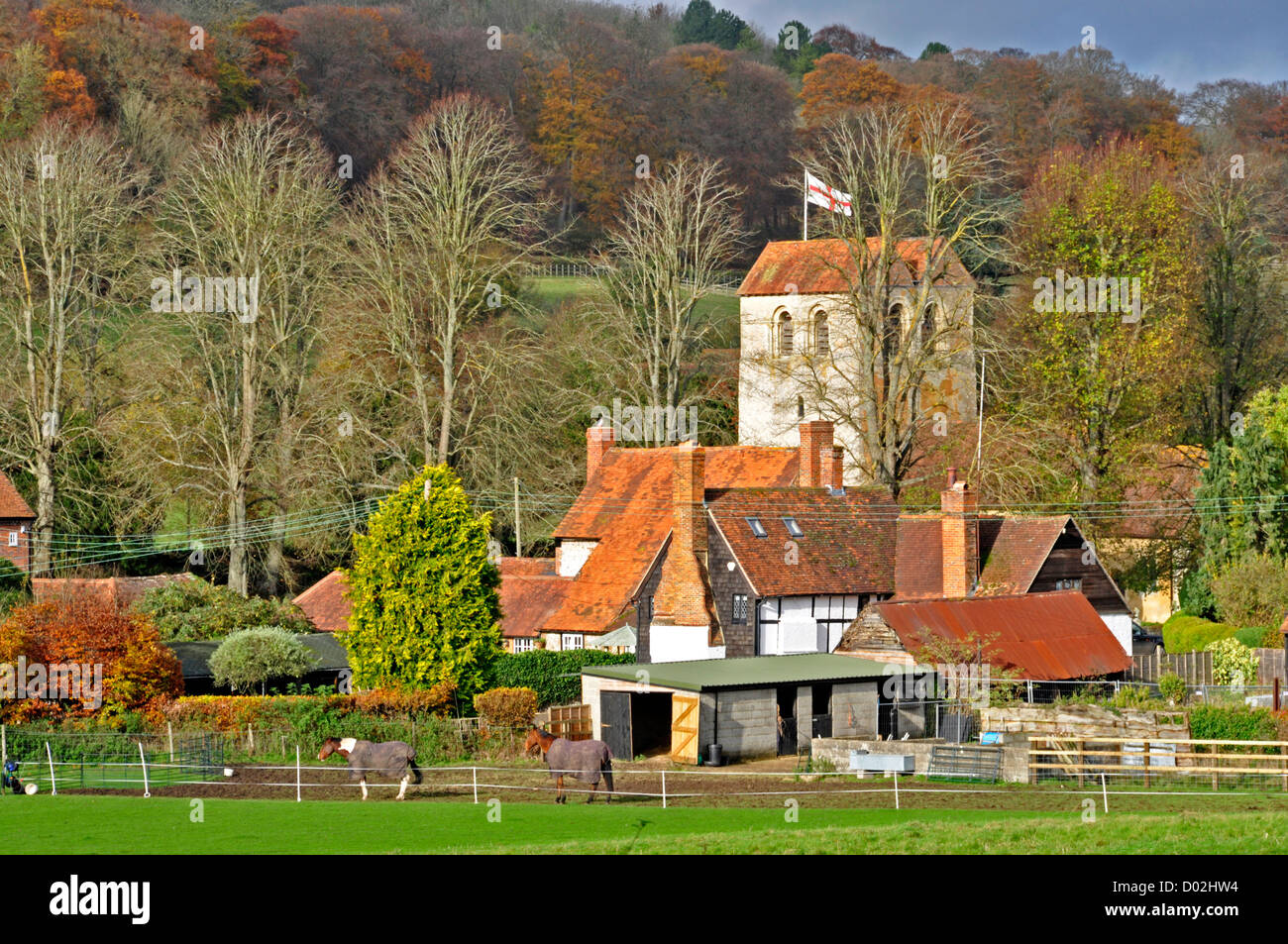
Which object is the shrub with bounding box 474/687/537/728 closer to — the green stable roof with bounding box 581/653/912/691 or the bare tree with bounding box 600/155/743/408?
the green stable roof with bounding box 581/653/912/691

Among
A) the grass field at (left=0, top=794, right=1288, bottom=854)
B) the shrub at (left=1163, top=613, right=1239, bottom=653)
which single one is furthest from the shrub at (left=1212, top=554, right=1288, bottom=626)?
the grass field at (left=0, top=794, right=1288, bottom=854)

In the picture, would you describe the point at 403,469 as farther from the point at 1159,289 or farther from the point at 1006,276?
the point at 1006,276

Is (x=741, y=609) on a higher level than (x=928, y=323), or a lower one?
lower

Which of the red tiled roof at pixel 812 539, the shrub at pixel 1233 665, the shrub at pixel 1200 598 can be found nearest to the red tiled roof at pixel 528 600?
the red tiled roof at pixel 812 539

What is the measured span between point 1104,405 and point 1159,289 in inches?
Answer: 263

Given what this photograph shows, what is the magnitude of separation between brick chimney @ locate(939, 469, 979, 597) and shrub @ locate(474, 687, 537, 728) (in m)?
14.2

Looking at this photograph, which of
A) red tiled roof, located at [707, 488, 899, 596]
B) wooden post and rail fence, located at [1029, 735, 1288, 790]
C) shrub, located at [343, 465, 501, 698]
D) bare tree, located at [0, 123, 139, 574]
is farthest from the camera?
bare tree, located at [0, 123, 139, 574]

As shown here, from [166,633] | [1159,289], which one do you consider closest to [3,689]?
[166,633]

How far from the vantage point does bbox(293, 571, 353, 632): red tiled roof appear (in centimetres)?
5359

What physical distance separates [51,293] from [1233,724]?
4486cm

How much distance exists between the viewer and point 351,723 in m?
→ 38.5

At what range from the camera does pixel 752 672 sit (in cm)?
3972

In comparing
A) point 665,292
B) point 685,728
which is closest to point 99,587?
point 685,728

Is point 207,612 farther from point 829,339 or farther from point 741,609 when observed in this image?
point 829,339
